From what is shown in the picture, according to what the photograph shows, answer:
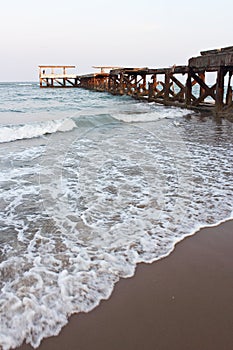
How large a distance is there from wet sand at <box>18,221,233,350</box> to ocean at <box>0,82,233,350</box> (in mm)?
112

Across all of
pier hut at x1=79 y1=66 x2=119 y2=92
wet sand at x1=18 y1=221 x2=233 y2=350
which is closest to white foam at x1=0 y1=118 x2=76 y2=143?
wet sand at x1=18 y1=221 x2=233 y2=350

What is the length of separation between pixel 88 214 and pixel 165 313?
1.59 m

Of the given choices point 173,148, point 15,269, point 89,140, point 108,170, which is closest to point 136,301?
point 15,269

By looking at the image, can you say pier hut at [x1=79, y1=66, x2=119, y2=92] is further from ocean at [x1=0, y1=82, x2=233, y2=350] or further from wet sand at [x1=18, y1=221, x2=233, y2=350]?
wet sand at [x1=18, y1=221, x2=233, y2=350]

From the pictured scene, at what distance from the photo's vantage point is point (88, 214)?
315 cm

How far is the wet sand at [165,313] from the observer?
5.11 ft

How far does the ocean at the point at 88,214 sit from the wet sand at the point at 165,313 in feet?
0.37

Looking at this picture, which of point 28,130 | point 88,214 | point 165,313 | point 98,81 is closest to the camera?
point 165,313

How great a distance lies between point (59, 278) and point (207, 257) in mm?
1161

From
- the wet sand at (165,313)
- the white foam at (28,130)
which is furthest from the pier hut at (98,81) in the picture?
the wet sand at (165,313)

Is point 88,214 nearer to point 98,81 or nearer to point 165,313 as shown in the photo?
point 165,313

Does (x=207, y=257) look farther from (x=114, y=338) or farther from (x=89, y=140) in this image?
(x=89, y=140)

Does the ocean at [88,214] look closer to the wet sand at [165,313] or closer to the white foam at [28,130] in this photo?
the wet sand at [165,313]

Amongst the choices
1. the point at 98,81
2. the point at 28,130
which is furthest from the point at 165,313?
the point at 98,81
